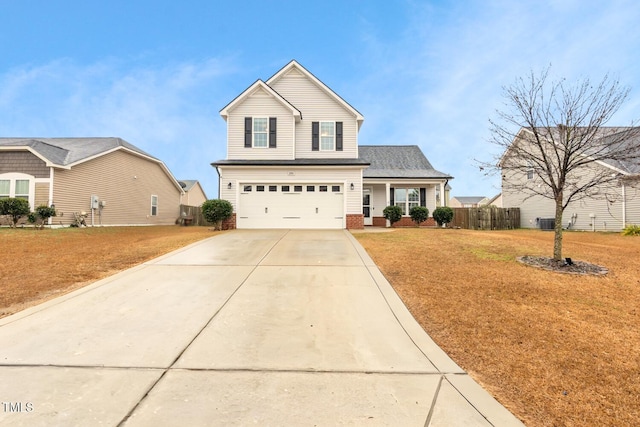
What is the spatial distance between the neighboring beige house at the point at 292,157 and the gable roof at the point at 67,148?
29.9ft

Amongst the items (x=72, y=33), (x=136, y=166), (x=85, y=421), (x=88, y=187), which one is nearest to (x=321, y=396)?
(x=85, y=421)

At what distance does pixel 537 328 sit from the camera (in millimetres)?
4047

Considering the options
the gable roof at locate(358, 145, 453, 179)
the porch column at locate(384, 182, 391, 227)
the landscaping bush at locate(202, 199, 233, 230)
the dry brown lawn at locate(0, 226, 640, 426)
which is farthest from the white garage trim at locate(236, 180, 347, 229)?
the dry brown lawn at locate(0, 226, 640, 426)

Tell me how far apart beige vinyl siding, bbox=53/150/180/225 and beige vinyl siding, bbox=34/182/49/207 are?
36cm

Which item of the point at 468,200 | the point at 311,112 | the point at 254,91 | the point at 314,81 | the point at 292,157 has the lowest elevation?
the point at 292,157

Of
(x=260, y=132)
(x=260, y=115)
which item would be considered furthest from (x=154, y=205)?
(x=260, y=115)

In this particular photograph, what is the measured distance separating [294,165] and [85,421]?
46.4 feet

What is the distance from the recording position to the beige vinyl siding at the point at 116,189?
57.4 feet

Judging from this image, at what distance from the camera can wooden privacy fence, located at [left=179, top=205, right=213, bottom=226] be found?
27752mm

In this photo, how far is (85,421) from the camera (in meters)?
2.22

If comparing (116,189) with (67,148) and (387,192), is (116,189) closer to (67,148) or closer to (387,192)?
(67,148)

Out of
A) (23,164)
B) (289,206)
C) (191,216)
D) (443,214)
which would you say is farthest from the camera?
(191,216)

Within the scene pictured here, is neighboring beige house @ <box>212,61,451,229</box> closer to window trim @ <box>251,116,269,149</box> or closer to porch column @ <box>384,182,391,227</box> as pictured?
window trim @ <box>251,116,269,149</box>

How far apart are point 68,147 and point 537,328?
26222 mm
